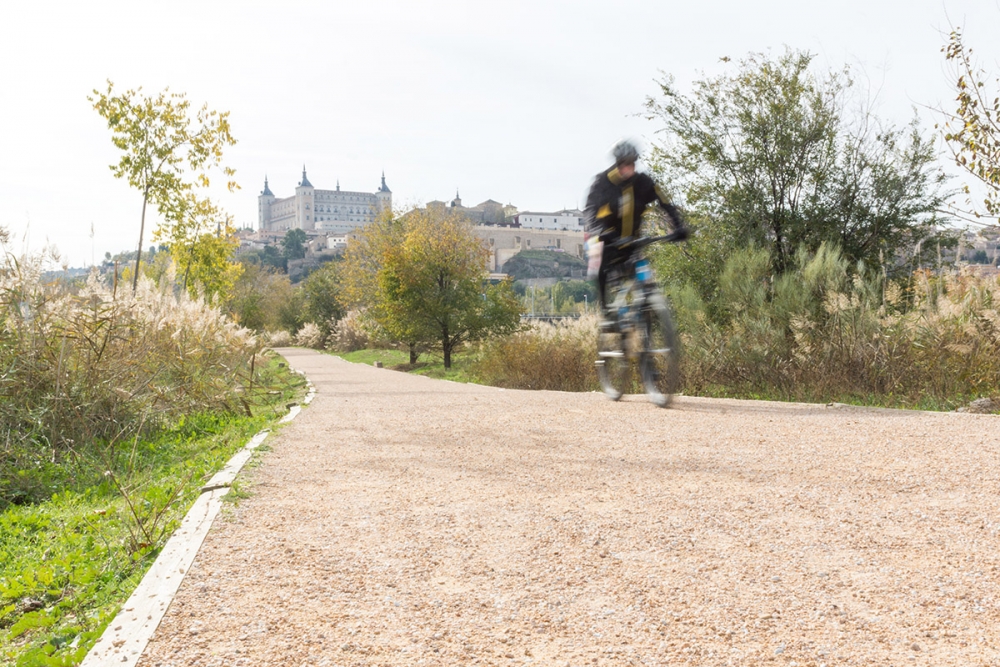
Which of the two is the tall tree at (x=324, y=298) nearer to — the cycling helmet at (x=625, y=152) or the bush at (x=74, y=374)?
the bush at (x=74, y=374)

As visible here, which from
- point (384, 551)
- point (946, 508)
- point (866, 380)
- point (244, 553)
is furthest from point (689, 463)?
point (866, 380)

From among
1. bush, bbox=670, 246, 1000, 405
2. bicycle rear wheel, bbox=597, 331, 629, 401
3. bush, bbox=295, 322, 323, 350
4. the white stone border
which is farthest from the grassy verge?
bush, bbox=295, 322, 323, 350

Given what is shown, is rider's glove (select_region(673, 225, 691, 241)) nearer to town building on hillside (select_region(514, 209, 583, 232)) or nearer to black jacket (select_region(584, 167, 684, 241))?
black jacket (select_region(584, 167, 684, 241))

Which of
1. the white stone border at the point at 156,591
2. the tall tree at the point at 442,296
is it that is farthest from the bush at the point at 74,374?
the tall tree at the point at 442,296

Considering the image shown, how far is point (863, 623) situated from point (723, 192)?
39.7 ft

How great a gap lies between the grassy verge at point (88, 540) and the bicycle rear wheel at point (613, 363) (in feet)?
10.7

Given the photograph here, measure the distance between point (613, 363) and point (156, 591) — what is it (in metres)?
5.46

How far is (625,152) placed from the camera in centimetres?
684

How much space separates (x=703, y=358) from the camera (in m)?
9.68

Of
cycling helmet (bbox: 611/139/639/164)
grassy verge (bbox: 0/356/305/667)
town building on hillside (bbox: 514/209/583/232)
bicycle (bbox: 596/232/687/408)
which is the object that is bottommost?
grassy verge (bbox: 0/356/305/667)

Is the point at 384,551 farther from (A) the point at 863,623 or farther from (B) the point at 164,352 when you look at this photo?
(B) the point at 164,352

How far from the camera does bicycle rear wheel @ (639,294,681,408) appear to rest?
6.72m

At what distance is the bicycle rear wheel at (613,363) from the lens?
7.30m

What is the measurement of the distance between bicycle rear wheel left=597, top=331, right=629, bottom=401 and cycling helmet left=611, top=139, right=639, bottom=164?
155 cm
